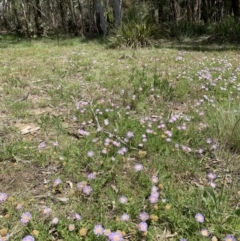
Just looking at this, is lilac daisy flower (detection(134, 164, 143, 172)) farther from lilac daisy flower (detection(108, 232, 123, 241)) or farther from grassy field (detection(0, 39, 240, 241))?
lilac daisy flower (detection(108, 232, 123, 241))

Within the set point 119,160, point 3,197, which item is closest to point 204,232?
point 119,160

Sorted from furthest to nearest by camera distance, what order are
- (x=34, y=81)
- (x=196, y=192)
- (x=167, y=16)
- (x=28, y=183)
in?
1. (x=167, y=16)
2. (x=34, y=81)
3. (x=28, y=183)
4. (x=196, y=192)

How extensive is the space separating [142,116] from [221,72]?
2.29 meters

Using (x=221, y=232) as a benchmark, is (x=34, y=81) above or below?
above

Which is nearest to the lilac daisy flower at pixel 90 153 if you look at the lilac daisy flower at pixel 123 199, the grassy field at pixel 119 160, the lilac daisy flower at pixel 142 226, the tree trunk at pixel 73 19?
the grassy field at pixel 119 160

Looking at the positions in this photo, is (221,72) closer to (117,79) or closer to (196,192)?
(117,79)

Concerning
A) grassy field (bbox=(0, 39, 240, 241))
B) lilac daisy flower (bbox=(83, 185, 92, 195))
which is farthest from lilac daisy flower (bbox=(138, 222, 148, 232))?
lilac daisy flower (bbox=(83, 185, 92, 195))

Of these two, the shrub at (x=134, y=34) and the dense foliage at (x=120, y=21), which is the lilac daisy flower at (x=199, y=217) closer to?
the shrub at (x=134, y=34)

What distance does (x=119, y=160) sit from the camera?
239 centimetres

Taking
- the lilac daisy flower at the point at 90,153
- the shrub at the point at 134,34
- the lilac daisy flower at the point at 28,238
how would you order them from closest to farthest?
1. the lilac daisy flower at the point at 28,238
2. the lilac daisy flower at the point at 90,153
3. the shrub at the point at 134,34

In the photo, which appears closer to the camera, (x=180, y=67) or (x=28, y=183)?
(x=28, y=183)

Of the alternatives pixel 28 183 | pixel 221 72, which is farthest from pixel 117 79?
pixel 28 183

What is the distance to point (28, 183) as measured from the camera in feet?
7.24

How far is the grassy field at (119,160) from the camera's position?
1.79m
